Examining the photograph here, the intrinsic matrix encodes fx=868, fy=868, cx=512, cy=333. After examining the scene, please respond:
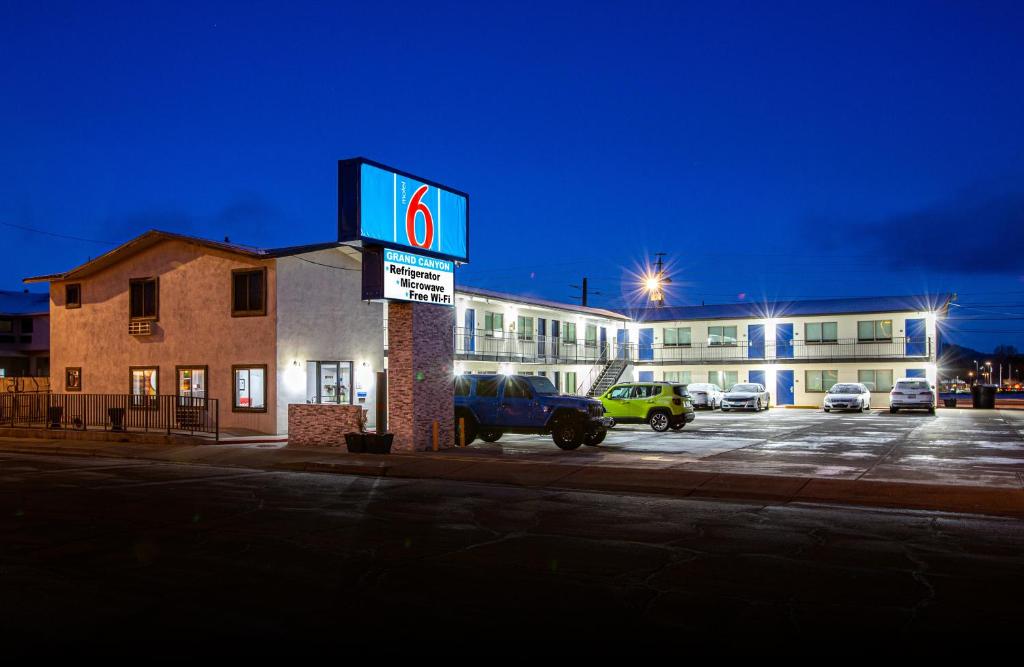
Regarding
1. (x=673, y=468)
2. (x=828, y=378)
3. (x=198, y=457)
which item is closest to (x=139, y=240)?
(x=198, y=457)

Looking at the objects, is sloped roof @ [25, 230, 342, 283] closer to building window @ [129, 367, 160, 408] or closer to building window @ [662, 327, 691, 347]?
building window @ [129, 367, 160, 408]

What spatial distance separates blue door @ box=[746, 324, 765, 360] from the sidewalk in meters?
37.5

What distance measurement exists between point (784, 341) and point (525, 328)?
18.0 m

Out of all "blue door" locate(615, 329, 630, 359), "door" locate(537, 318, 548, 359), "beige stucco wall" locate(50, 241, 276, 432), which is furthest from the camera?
"blue door" locate(615, 329, 630, 359)

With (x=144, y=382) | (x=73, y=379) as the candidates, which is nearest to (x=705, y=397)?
(x=144, y=382)

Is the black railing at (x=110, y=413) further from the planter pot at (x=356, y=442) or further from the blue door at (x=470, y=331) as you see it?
the blue door at (x=470, y=331)

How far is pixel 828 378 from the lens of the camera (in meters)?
52.4

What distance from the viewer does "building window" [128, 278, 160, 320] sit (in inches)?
1206

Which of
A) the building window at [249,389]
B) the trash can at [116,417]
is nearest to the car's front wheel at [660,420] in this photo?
the building window at [249,389]

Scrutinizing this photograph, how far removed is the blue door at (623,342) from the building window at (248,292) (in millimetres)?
30155

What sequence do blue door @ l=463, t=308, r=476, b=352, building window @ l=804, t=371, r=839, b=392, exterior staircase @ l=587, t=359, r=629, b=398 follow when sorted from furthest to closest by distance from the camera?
building window @ l=804, t=371, r=839, b=392, exterior staircase @ l=587, t=359, r=629, b=398, blue door @ l=463, t=308, r=476, b=352

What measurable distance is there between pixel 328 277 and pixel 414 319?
8780mm

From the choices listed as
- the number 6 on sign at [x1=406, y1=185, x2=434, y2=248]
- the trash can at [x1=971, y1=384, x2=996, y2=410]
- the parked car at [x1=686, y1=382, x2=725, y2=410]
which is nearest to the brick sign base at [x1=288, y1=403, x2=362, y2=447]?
the number 6 on sign at [x1=406, y1=185, x2=434, y2=248]

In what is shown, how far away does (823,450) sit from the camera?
21297 millimetres
